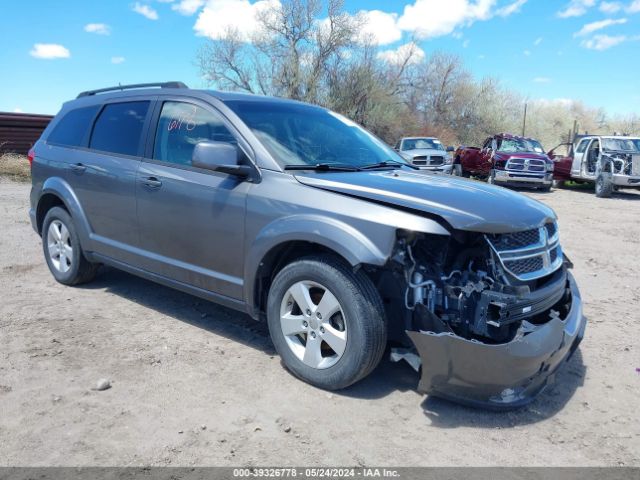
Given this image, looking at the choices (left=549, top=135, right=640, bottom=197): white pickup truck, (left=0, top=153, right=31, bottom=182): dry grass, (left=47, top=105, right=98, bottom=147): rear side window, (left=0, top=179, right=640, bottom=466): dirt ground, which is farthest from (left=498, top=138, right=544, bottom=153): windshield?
(left=47, top=105, right=98, bottom=147): rear side window

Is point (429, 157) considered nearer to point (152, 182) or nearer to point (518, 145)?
point (518, 145)

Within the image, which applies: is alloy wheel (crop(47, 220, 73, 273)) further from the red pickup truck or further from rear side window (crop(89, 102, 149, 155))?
the red pickup truck

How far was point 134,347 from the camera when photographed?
4.05 m

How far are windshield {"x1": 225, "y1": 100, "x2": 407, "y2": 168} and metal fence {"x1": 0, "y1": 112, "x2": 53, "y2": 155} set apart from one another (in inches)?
639

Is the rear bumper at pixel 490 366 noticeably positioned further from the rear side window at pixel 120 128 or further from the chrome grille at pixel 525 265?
the rear side window at pixel 120 128

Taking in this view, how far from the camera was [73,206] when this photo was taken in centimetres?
511

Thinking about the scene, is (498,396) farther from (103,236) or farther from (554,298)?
(103,236)

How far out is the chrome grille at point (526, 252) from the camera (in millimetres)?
3064

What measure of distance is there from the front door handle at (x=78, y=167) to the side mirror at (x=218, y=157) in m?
1.92

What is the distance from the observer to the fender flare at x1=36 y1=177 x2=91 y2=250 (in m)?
5.03

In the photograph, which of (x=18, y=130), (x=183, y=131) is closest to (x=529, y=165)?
(x=183, y=131)

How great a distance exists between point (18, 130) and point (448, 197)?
1853 cm

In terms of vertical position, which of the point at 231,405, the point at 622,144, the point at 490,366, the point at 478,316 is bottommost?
the point at 231,405

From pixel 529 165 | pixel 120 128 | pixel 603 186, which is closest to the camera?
pixel 120 128
